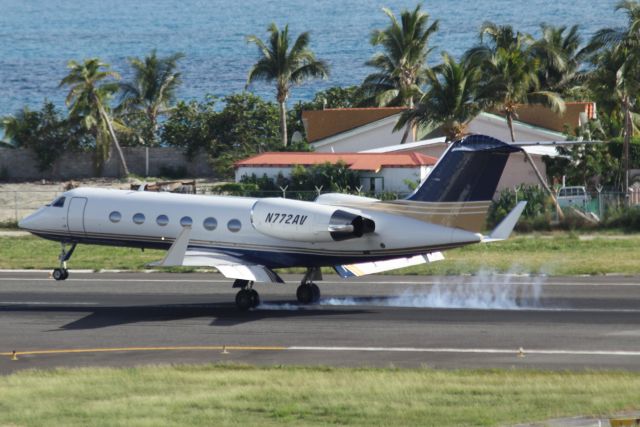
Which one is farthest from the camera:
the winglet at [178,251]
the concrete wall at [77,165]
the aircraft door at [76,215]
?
the concrete wall at [77,165]

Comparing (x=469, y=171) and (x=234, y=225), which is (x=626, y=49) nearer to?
(x=469, y=171)

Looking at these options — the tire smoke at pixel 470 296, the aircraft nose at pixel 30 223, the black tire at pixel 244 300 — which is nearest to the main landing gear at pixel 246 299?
the black tire at pixel 244 300

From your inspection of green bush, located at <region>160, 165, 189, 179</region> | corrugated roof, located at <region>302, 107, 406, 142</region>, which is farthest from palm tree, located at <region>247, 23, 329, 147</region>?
green bush, located at <region>160, 165, 189, 179</region>

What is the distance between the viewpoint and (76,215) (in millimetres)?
35094

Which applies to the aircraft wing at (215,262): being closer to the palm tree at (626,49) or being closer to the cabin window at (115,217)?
the cabin window at (115,217)

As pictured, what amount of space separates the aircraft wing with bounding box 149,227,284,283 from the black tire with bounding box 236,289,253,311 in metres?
0.76

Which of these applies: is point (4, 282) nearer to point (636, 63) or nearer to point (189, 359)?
point (189, 359)

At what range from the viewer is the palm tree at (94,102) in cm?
7169

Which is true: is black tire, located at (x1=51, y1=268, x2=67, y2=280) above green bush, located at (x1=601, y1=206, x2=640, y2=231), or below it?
above

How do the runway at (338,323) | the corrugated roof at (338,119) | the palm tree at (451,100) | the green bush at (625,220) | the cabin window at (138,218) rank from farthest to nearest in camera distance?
the corrugated roof at (338,119), the palm tree at (451,100), the green bush at (625,220), the cabin window at (138,218), the runway at (338,323)

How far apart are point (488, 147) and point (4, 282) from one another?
17.6 metres

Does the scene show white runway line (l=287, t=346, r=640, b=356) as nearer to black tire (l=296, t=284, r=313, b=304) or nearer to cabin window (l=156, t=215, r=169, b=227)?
black tire (l=296, t=284, r=313, b=304)

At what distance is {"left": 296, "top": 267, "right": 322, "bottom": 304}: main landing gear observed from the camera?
109 feet

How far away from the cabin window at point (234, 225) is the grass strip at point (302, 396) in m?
8.65
